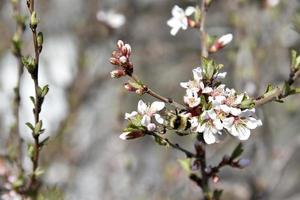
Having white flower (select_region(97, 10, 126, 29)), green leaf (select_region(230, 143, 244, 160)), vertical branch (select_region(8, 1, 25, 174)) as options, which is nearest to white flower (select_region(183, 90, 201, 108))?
green leaf (select_region(230, 143, 244, 160))

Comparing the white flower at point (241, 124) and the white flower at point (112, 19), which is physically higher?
the white flower at point (112, 19)

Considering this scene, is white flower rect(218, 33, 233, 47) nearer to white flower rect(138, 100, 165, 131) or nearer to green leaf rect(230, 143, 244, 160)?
green leaf rect(230, 143, 244, 160)

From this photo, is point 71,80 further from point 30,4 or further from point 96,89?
point 30,4

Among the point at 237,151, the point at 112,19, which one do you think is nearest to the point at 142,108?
the point at 237,151

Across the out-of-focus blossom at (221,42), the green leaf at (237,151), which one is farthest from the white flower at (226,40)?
the green leaf at (237,151)

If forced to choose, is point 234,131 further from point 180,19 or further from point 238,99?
point 180,19

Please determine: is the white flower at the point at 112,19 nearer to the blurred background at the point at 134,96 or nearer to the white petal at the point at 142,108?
the blurred background at the point at 134,96

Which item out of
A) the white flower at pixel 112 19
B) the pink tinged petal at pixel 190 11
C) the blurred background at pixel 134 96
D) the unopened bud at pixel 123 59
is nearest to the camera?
the unopened bud at pixel 123 59
